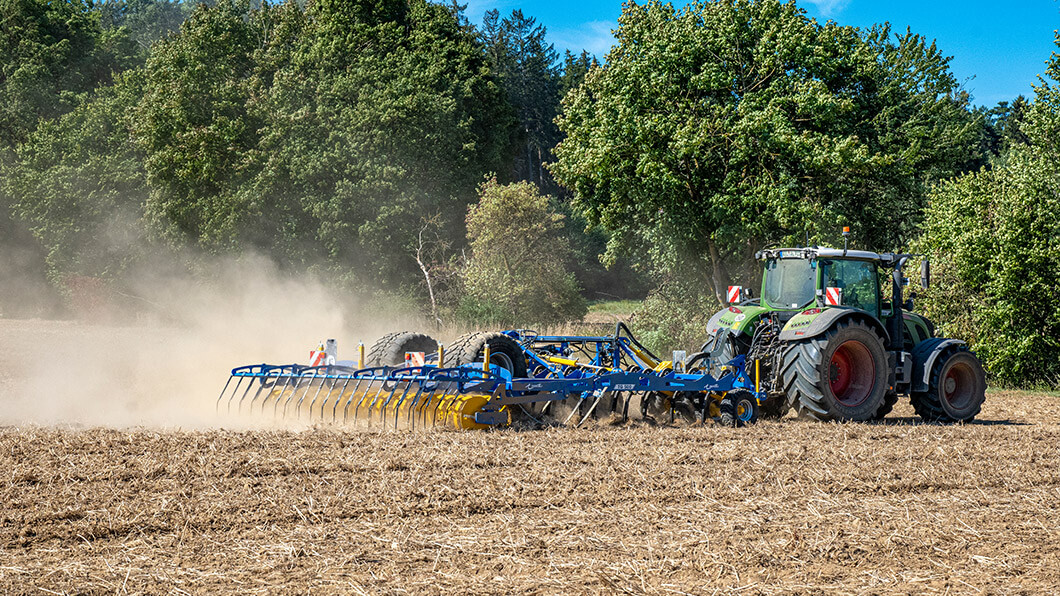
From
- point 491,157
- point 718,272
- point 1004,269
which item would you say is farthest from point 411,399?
point 491,157

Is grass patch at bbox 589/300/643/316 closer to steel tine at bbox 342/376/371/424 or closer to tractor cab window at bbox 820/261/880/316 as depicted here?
tractor cab window at bbox 820/261/880/316

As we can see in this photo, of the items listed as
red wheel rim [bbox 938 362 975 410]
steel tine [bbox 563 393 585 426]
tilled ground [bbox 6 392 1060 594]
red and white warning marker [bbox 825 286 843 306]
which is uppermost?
red and white warning marker [bbox 825 286 843 306]

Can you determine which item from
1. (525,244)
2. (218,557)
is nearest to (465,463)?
(218,557)

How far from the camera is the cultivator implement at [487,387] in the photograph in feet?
30.5

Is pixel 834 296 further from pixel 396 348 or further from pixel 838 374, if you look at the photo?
pixel 396 348

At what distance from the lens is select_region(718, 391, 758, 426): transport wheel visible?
10156 millimetres

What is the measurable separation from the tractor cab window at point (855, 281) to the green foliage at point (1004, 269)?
7.05m

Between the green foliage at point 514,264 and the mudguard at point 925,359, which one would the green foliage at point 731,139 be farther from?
the mudguard at point 925,359

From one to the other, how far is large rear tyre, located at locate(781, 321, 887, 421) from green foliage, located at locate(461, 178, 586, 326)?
16.5m

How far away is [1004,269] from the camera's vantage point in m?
16.7

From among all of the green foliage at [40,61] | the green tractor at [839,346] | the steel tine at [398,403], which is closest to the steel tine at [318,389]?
the steel tine at [398,403]

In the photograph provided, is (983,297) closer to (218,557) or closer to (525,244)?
(525,244)

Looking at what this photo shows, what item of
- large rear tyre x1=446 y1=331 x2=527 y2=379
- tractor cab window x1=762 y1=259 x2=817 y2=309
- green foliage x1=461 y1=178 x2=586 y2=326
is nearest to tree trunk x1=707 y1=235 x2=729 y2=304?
green foliage x1=461 y1=178 x2=586 y2=326

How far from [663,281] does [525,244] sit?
5.32 m
